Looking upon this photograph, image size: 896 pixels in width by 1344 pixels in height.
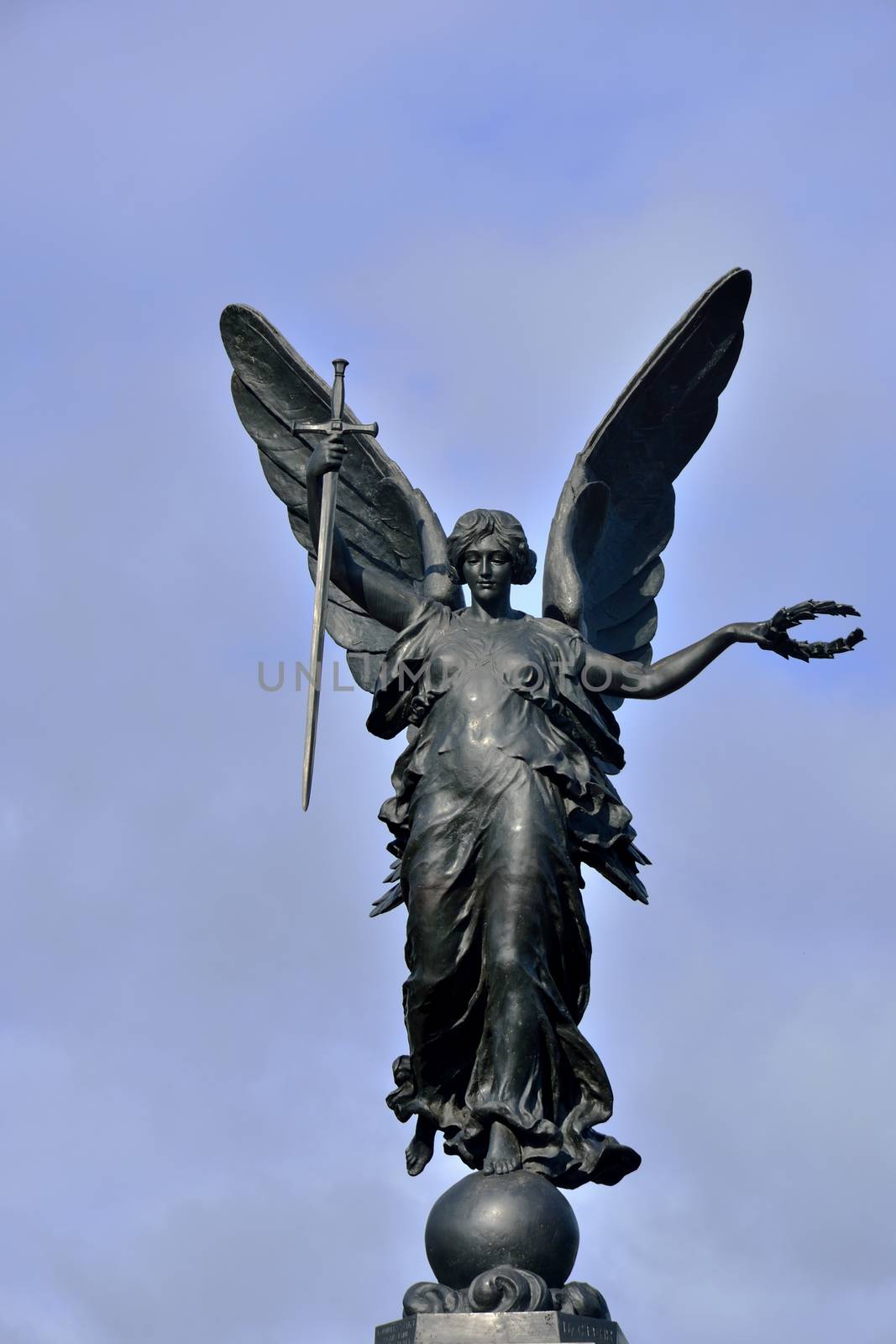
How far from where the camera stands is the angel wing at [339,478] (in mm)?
12422

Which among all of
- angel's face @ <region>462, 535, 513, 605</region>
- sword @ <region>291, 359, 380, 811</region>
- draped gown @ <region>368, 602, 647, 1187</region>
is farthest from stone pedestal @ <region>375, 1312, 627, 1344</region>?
angel's face @ <region>462, 535, 513, 605</region>

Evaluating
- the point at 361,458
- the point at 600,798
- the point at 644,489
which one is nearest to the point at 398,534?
the point at 361,458

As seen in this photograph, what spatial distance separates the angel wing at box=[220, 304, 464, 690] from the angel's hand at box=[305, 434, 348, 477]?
680mm

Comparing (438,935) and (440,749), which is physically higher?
(440,749)

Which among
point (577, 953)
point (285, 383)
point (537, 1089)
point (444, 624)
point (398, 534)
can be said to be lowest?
point (537, 1089)

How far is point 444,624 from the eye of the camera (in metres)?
11.6

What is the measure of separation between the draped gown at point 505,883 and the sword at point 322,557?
461 millimetres

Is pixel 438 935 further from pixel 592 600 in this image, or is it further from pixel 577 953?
pixel 592 600

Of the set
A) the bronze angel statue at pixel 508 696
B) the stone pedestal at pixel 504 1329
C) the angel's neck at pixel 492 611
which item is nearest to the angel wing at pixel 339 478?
the bronze angel statue at pixel 508 696

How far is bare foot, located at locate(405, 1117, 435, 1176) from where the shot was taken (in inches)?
429

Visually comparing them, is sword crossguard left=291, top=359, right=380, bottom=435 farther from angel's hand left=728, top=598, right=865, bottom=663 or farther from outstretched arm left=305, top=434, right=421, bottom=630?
angel's hand left=728, top=598, right=865, bottom=663

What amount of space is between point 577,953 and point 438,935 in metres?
0.65

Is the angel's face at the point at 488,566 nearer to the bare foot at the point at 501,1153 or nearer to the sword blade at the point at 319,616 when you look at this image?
the sword blade at the point at 319,616

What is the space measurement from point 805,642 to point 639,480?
1889mm
